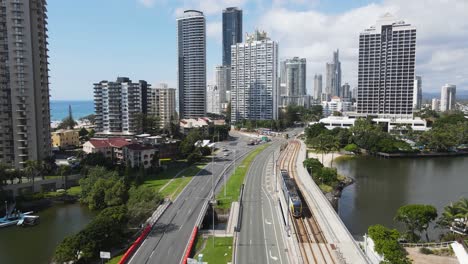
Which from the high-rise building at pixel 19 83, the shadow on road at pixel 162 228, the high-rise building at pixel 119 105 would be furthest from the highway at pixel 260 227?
the high-rise building at pixel 119 105

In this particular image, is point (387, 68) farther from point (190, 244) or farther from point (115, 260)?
point (115, 260)

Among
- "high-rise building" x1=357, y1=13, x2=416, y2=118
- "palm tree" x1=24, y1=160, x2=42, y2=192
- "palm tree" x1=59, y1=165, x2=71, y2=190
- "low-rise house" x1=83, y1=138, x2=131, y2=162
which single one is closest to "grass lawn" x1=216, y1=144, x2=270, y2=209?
"low-rise house" x1=83, y1=138, x2=131, y2=162

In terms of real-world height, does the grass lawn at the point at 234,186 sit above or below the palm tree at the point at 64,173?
below

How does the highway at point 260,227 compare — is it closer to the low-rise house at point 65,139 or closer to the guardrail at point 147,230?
the guardrail at point 147,230

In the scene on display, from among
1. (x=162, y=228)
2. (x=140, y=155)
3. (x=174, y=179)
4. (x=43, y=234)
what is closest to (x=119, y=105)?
(x=140, y=155)

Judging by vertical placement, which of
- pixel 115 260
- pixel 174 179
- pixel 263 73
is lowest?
pixel 115 260

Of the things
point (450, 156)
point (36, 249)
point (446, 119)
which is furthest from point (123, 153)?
point (446, 119)

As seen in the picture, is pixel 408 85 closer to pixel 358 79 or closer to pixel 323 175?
pixel 358 79
